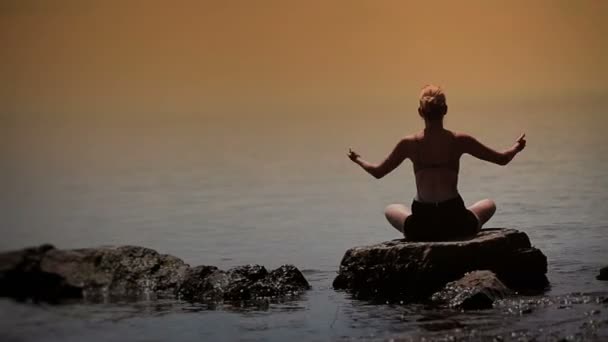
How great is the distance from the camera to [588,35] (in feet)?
51.9

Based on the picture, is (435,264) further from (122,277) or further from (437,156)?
(122,277)

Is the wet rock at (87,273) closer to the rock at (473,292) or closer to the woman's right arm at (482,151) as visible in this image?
the rock at (473,292)

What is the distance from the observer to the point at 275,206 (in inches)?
458

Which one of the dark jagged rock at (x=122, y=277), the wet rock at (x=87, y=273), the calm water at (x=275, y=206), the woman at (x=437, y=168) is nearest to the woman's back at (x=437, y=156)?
the woman at (x=437, y=168)

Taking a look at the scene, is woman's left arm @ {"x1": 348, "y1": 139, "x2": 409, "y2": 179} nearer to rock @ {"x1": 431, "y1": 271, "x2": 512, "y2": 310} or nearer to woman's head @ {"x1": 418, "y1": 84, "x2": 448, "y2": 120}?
woman's head @ {"x1": 418, "y1": 84, "x2": 448, "y2": 120}

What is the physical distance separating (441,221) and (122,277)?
1774 millimetres

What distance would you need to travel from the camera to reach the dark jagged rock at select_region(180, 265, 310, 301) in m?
7.64

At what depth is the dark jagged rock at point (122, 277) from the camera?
7633 millimetres

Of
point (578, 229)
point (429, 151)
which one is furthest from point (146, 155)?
point (429, 151)

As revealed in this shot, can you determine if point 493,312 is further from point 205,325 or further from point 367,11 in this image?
point 367,11

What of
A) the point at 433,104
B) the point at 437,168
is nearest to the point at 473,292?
the point at 437,168

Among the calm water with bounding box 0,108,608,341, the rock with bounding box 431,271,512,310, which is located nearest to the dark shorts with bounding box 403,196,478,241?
the rock with bounding box 431,271,512,310

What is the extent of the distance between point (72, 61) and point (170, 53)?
2166 mm

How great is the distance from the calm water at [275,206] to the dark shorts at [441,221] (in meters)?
0.56
